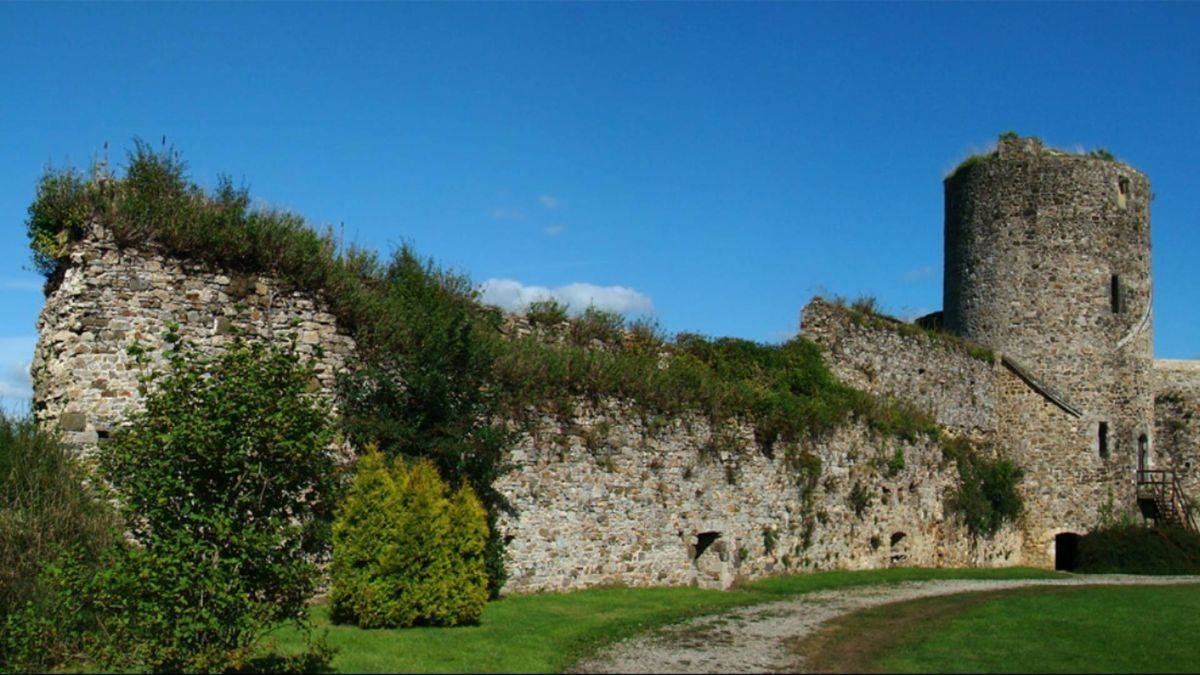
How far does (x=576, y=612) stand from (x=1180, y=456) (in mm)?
28475

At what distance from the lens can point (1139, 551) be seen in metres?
30.4

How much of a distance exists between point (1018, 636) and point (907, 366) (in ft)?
52.1

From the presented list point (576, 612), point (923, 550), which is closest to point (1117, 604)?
point (923, 550)

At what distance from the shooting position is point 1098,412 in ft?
110

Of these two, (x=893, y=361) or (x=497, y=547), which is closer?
(x=497, y=547)

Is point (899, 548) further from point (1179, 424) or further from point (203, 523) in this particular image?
point (203, 523)

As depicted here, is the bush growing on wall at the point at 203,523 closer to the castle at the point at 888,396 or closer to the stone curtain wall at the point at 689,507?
the castle at the point at 888,396

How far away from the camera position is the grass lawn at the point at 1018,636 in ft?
40.6

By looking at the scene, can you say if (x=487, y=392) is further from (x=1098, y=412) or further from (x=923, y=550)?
(x=1098, y=412)

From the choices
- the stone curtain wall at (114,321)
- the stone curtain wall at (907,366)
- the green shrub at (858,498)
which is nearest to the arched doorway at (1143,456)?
the stone curtain wall at (907,366)

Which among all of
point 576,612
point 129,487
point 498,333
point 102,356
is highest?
point 498,333

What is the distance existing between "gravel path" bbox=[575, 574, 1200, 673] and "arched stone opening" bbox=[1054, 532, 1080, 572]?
41.8 ft

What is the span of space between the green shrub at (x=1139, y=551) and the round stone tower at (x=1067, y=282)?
8.40 feet

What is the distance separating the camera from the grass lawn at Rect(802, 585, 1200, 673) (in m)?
12.4
